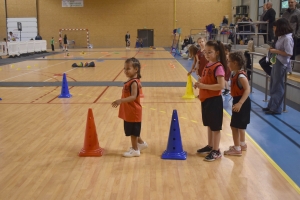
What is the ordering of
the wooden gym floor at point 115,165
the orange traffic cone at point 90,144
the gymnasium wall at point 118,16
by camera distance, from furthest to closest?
the gymnasium wall at point 118,16 < the orange traffic cone at point 90,144 < the wooden gym floor at point 115,165

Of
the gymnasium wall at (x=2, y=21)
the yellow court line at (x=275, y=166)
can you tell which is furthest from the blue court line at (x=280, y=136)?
the gymnasium wall at (x=2, y=21)

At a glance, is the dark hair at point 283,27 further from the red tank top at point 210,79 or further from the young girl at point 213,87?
the red tank top at point 210,79

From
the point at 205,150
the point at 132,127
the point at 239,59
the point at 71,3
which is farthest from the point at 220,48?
the point at 71,3

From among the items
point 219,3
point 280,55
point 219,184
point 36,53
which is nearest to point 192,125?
point 280,55

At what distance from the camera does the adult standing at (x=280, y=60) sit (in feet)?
20.8

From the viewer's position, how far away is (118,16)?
1431 inches

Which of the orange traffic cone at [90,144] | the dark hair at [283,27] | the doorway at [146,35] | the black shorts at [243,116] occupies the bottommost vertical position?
the orange traffic cone at [90,144]

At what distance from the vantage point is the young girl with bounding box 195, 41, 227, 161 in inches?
166

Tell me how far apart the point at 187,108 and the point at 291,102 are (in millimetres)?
2406

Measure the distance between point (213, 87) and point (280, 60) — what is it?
2952mm

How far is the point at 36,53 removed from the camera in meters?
28.0

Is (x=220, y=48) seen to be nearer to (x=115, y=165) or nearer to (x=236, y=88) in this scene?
(x=236, y=88)

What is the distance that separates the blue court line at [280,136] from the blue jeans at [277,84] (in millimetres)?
229

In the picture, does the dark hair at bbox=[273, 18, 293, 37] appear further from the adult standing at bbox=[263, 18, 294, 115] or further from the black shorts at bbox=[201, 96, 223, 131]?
the black shorts at bbox=[201, 96, 223, 131]
